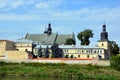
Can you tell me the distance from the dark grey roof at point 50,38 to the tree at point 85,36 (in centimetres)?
1701

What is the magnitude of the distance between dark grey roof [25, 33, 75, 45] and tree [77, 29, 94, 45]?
17.0 m

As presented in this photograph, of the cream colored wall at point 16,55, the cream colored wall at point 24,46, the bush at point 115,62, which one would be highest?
the cream colored wall at point 24,46

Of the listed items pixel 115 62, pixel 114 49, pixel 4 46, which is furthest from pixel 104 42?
pixel 115 62

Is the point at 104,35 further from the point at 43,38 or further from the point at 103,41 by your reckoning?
the point at 43,38

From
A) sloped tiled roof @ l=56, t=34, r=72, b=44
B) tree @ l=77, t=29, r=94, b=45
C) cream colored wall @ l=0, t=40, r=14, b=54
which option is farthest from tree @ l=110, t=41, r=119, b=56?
cream colored wall @ l=0, t=40, r=14, b=54

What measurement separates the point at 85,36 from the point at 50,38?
23.7 metres

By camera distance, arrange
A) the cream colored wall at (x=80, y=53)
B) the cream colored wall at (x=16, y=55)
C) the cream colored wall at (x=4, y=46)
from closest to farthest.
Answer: the cream colored wall at (x=16, y=55), the cream colored wall at (x=4, y=46), the cream colored wall at (x=80, y=53)

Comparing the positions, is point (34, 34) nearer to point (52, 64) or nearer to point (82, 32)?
point (82, 32)

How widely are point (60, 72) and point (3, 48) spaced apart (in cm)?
3435

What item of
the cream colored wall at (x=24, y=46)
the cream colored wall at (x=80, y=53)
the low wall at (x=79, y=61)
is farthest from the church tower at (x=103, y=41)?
the low wall at (x=79, y=61)

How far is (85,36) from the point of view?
101312mm

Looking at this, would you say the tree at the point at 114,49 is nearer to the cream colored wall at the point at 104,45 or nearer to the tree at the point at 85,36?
the cream colored wall at the point at 104,45

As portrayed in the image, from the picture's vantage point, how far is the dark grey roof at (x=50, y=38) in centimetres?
12075

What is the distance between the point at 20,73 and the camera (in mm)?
52250
